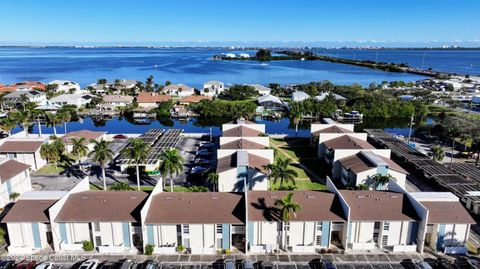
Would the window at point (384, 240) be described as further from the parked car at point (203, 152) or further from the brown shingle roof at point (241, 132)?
the parked car at point (203, 152)

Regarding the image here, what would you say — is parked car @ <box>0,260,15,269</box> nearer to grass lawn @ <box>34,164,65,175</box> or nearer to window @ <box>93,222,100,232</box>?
window @ <box>93,222,100,232</box>

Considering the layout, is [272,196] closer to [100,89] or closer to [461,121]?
[461,121]

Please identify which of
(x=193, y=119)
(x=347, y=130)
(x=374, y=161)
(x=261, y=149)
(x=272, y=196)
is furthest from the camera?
(x=193, y=119)

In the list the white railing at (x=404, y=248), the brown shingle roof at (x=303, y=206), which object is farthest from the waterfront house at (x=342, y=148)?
the white railing at (x=404, y=248)

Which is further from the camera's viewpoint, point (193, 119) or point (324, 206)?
point (193, 119)

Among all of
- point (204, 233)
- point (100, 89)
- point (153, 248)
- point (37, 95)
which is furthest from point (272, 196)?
point (100, 89)

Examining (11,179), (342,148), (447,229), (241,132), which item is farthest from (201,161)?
(447,229)
